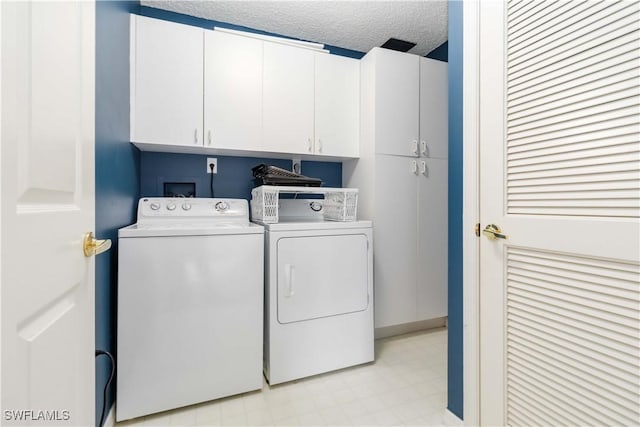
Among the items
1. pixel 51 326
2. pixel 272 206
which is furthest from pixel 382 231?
pixel 51 326

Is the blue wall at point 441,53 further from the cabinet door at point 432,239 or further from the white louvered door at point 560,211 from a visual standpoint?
the white louvered door at point 560,211

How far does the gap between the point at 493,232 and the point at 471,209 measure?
0.14 metres

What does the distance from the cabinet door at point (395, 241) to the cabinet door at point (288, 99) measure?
65 centimetres

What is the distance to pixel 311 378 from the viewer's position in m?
1.82

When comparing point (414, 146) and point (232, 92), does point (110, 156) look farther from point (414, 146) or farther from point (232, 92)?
point (414, 146)

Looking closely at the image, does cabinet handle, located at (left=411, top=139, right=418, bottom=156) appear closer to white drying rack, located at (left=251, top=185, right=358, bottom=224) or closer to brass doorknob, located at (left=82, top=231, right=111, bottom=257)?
white drying rack, located at (left=251, top=185, right=358, bottom=224)

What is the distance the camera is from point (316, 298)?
1799 millimetres

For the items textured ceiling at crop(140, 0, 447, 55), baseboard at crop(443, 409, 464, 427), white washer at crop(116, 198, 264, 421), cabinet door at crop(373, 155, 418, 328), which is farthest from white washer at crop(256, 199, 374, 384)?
textured ceiling at crop(140, 0, 447, 55)

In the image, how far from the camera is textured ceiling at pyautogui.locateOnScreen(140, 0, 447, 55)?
2.05 meters

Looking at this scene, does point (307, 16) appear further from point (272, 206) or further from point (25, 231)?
point (25, 231)

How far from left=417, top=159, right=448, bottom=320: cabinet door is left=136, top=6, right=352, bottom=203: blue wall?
1.18 meters

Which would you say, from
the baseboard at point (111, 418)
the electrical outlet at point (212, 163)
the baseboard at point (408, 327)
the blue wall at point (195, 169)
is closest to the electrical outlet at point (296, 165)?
the blue wall at point (195, 169)

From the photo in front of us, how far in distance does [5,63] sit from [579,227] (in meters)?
1.38

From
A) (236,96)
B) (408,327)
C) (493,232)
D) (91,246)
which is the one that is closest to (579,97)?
(493,232)
